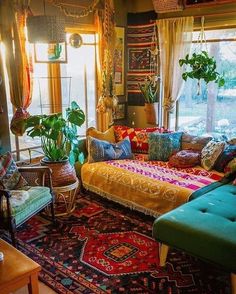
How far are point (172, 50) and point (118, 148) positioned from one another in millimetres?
1572

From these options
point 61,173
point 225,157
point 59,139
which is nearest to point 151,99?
point 225,157

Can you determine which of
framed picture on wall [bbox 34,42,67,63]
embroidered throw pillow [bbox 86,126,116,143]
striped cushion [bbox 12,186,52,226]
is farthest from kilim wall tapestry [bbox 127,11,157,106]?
striped cushion [bbox 12,186,52,226]

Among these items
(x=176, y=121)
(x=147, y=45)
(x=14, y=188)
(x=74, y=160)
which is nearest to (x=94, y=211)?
(x=74, y=160)

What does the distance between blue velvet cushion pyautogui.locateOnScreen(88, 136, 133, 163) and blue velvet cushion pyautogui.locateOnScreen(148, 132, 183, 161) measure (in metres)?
0.38

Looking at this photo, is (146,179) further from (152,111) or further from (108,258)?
(152,111)

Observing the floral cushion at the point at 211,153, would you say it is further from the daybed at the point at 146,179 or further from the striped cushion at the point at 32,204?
the striped cushion at the point at 32,204

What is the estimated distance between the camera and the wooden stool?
6.62 ft

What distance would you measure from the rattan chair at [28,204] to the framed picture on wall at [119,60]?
2.12m

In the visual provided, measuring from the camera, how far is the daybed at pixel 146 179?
3.40 metres

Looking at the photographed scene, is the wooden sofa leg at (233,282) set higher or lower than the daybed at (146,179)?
Result: lower

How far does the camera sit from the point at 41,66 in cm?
427

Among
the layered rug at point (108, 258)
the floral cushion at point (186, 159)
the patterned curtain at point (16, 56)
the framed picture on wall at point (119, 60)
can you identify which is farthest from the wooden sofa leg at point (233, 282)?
the framed picture on wall at point (119, 60)

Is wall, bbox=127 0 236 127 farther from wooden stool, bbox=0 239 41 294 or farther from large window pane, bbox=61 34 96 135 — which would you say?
wooden stool, bbox=0 239 41 294

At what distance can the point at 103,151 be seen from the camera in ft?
14.0
